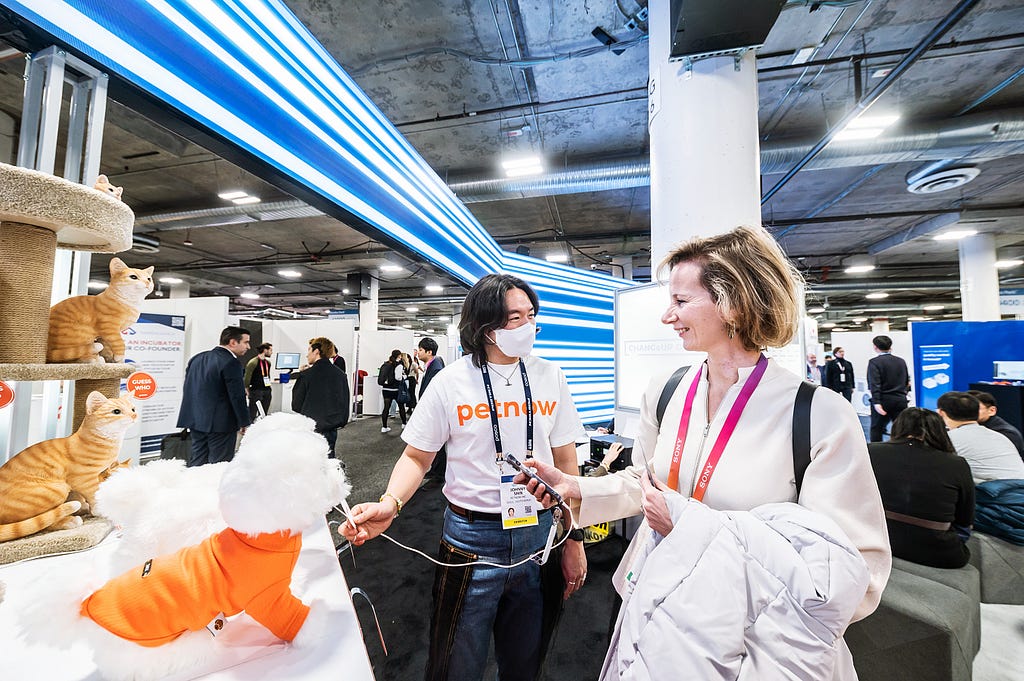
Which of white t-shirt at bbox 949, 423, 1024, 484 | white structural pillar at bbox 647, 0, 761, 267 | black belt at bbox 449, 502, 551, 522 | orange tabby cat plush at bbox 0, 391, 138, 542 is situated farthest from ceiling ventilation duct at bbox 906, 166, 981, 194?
orange tabby cat plush at bbox 0, 391, 138, 542

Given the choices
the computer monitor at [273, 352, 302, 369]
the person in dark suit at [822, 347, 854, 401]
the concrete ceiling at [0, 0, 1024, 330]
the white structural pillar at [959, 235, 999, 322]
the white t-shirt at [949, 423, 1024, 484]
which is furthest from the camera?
the computer monitor at [273, 352, 302, 369]

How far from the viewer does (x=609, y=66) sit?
367cm

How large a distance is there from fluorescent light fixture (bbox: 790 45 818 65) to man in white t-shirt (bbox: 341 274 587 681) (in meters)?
3.66

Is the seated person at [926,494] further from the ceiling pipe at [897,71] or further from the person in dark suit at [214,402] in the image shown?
the person in dark suit at [214,402]

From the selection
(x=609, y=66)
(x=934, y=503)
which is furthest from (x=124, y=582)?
(x=609, y=66)

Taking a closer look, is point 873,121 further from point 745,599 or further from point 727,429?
point 745,599

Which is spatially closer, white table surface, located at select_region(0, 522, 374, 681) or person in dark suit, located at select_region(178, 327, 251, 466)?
white table surface, located at select_region(0, 522, 374, 681)

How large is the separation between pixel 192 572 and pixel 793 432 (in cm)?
111

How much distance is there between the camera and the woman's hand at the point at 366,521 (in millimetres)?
955

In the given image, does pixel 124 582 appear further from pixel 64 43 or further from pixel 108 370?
pixel 64 43

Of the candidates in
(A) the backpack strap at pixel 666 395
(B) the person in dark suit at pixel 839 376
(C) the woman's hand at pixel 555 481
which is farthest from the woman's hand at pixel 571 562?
(B) the person in dark suit at pixel 839 376

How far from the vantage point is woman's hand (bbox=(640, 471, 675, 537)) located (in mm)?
832

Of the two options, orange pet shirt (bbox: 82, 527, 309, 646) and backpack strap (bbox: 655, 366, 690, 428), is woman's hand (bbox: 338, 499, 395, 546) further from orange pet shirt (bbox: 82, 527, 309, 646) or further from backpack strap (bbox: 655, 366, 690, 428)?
backpack strap (bbox: 655, 366, 690, 428)

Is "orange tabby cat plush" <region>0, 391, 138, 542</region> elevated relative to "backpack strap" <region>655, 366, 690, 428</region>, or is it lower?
lower
